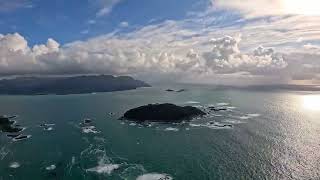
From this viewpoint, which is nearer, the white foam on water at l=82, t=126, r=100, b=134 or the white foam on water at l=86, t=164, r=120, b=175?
the white foam on water at l=86, t=164, r=120, b=175

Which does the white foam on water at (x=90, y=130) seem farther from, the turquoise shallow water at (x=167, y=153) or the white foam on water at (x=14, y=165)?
the white foam on water at (x=14, y=165)

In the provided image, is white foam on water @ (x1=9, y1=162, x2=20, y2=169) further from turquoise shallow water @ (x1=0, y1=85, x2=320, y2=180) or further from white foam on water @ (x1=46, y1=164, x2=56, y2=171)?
white foam on water @ (x1=46, y1=164, x2=56, y2=171)

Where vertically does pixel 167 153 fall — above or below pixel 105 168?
below

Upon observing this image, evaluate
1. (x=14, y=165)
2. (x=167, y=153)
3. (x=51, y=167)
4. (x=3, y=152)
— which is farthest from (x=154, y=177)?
(x=3, y=152)

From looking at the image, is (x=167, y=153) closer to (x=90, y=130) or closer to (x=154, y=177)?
(x=154, y=177)

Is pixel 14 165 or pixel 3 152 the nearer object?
pixel 14 165

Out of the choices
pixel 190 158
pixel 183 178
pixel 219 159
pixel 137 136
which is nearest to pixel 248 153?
pixel 219 159

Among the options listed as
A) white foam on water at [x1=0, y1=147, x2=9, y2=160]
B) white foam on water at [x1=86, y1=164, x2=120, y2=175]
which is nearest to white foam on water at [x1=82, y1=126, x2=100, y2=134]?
white foam on water at [x1=0, y1=147, x2=9, y2=160]

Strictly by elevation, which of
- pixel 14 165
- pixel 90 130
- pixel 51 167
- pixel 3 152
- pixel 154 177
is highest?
pixel 14 165
